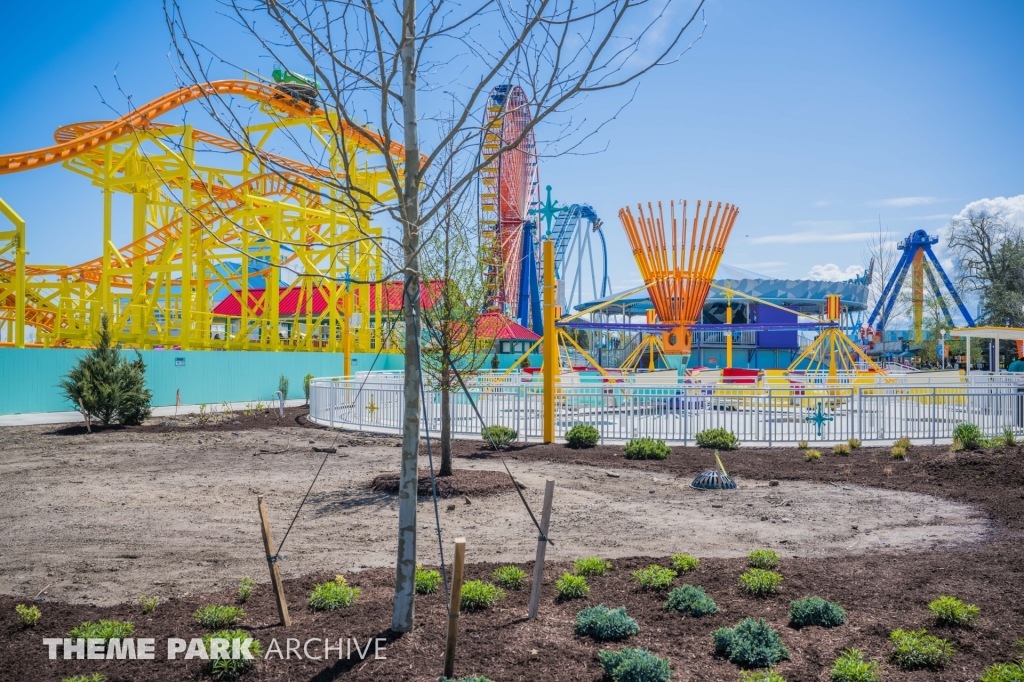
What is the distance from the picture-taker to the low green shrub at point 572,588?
4676 millimetres

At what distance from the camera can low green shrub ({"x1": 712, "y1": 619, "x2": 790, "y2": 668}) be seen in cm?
366

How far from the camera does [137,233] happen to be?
31.0m

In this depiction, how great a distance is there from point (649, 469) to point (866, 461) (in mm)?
3506

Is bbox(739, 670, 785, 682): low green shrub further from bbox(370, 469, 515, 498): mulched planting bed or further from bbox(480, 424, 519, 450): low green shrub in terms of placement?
bbox(480, 424, 519, 450): low green shrub

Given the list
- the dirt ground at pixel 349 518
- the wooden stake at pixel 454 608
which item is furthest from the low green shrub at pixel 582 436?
the wooden stake at pixel 454 608

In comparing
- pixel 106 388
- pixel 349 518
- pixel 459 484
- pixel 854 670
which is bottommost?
pixel 349 518

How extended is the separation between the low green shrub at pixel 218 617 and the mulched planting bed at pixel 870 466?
681cm

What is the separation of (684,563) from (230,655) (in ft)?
10.4

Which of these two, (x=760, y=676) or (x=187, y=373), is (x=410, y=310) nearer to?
(x=760, y=676)

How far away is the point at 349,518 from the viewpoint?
7.38m

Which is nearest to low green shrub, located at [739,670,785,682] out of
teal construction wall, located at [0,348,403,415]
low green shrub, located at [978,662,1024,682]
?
low green shrub, located at [978,662,1024,682]

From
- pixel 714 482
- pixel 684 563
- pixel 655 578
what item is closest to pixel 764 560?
pixel 684 563

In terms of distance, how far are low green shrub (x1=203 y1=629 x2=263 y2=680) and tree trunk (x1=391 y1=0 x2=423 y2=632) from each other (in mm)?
813

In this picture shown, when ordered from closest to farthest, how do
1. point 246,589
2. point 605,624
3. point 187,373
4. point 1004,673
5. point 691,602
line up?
point 1004,673, point 605,624, point 691,602, point 246,589, point 187,373
